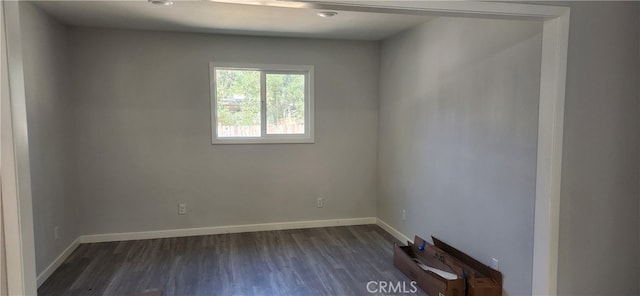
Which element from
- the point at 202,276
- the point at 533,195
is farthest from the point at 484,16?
the point at 202,276

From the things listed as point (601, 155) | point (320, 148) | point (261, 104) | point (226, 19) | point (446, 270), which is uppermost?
point (226, 19)

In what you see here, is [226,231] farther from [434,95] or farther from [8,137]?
Result: [8,137]

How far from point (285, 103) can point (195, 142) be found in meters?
1.12

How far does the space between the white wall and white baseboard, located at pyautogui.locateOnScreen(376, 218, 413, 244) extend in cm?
21

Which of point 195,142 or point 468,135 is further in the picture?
point 195,142

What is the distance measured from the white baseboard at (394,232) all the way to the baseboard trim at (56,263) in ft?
10.8

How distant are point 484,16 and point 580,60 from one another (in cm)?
59

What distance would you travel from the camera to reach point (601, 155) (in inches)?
82.7

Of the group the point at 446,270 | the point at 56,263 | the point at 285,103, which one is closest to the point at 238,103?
the point at 285,103

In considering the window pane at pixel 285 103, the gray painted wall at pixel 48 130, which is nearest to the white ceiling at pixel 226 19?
the gray painted wall at pixel 48 130

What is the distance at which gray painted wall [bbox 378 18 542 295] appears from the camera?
242cm

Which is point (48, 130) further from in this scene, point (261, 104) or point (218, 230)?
point (261, 104)

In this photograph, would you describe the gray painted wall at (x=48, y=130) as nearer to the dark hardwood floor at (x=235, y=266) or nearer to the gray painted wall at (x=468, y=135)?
the dark hardwood floor at (x=235, y=266)

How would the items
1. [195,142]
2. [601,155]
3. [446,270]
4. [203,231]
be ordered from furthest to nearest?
[203,231], [195,142], [446,270], [601,155]
